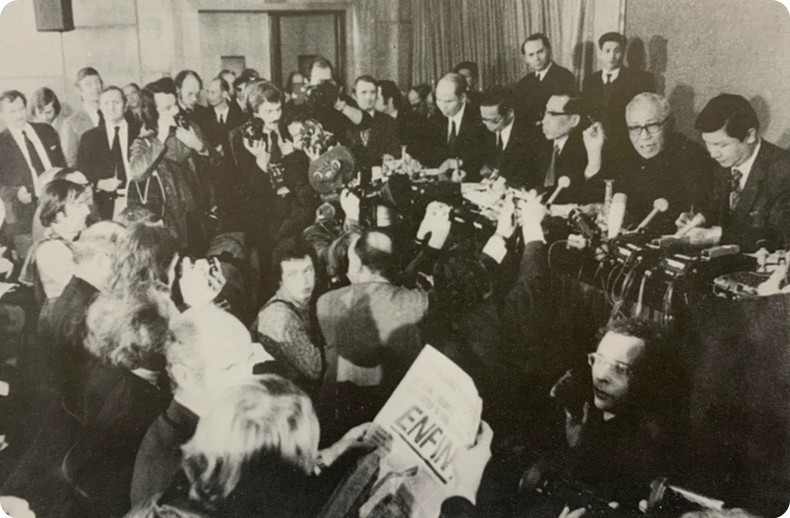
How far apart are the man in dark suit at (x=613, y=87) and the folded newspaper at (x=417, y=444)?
1.21 meters

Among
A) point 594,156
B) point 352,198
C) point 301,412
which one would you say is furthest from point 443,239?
point 301,412

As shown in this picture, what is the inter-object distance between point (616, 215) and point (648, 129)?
37cm

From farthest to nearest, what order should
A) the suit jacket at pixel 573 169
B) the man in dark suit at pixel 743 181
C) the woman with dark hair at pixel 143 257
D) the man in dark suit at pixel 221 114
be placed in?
the woman with dark hair at pixel 143 257 < the man in dark suit at pixel 221 114 < the suit jacket at pixel 573 169 < the man in dark suit at pixel 743 181

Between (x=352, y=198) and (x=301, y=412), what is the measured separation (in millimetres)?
985

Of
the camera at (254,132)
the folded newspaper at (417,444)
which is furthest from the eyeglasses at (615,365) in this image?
the camera at (254,132)

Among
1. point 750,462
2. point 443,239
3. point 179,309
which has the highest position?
point 443,239

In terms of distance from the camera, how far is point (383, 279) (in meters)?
3.64

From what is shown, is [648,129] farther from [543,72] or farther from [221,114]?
[221,114]

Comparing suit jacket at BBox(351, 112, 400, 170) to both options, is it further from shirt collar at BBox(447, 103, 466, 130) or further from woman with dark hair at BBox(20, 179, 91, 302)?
woman with dark hair at BBox(20, 179, 91, 302)

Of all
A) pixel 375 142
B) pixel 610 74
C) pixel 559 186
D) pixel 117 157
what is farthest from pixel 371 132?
pixel 117 157

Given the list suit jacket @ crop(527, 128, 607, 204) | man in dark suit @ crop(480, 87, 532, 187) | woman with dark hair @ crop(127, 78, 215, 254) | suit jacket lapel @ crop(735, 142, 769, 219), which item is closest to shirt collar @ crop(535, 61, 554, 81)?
man in dark suit @ crop(480, 87, 532, 187)

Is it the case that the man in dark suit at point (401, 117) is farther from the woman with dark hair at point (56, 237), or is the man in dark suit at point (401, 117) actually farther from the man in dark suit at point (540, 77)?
the woman with dark hair at point (56, 237)

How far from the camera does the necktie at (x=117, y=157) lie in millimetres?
3625

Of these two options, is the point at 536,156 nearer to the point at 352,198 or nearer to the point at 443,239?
the point at 443,239
